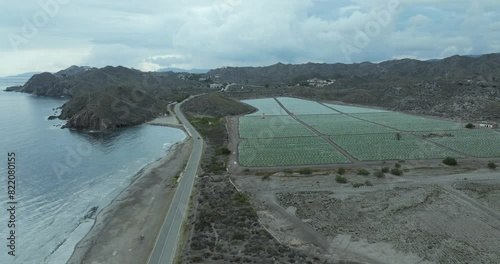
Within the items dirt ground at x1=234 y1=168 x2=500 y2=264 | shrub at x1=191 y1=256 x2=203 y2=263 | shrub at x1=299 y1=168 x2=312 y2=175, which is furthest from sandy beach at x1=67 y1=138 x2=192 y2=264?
shrub at x1=299 y1=168 x2=312 y2=175

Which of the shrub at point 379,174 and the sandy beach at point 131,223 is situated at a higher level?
the shrub at point 379,174

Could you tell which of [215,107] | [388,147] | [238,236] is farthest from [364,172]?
[215,107]

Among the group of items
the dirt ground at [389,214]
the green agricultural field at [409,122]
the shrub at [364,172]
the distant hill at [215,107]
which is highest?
the distant hill at [215,107]

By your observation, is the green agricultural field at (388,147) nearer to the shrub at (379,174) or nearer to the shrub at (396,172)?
the shrub at (396,172)

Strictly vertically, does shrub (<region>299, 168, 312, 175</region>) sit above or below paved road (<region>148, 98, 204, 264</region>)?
above

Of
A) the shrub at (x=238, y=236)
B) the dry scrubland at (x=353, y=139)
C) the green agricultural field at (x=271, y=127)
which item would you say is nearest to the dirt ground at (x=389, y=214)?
the shrub at (x=238, y=236)

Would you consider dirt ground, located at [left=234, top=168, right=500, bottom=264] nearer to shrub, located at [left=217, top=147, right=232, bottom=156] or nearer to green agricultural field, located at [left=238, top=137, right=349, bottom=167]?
green agricultural field, located at [left=238, top=137, right=349, bottom=167]
